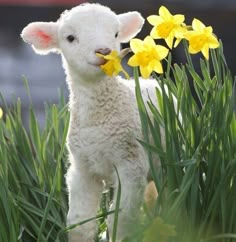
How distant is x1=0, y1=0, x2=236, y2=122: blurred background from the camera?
35.0ft

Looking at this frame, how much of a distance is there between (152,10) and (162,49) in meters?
7.30

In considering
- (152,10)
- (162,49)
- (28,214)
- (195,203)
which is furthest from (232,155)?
(152,10)

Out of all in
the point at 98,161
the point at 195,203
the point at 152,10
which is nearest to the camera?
the point at 195,203

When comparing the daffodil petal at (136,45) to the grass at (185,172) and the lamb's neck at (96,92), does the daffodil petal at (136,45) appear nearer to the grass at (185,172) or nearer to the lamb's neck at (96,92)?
the grass at (185,172)

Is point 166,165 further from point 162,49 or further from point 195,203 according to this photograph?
point 162,49

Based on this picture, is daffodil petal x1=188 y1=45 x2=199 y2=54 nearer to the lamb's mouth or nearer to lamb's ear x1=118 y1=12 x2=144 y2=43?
the lamb's mouth

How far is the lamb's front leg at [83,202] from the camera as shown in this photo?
12.1 ft

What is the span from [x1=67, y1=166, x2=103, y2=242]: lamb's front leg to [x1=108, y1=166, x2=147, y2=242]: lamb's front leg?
147 millimetres

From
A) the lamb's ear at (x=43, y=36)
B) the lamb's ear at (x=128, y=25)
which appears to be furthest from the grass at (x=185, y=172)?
the lamb's ear at (x=43, y=36)

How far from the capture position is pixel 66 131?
12.3 feet

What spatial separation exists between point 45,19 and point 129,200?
7.27 metres

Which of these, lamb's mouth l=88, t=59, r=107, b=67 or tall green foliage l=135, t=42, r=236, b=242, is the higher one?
lamb's mouth l=88, t=59, r=107, b=67

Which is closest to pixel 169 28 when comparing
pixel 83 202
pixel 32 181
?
pixel 83 202

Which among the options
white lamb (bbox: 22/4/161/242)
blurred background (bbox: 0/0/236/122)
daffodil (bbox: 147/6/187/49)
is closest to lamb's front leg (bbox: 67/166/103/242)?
white lamb (bbox: 22/4/161/242)
